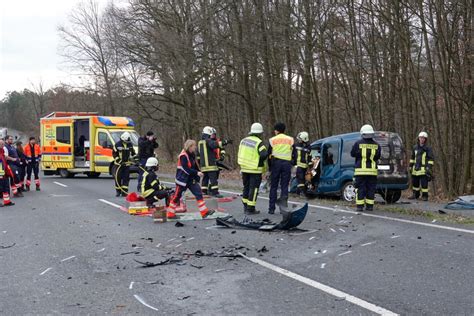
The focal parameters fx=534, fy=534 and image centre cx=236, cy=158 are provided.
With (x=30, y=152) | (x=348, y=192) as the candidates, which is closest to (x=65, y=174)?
(x=30, y=152)

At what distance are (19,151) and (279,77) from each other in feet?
38.1

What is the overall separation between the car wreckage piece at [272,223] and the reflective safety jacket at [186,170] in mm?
1157

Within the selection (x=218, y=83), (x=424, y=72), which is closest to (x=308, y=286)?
(x=424, y=72)

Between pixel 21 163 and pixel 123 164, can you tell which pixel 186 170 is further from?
pixel 21 163

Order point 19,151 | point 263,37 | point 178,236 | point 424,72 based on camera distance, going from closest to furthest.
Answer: point 178,236
point 19,151
point 424,72
point 263,37

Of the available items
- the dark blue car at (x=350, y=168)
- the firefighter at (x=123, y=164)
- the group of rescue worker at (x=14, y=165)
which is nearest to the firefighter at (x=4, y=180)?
the group of rescue worker at (x=14, y=165)

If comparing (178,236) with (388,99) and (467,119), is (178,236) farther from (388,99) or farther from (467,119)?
(388,99)

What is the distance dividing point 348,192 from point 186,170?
4548 mm

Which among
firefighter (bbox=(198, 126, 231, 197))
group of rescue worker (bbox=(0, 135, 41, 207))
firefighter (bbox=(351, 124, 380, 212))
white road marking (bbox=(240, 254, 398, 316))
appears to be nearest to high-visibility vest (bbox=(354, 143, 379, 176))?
firefighter (bbox=(351, 124, 380, 212))

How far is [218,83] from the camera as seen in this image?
95.9 ft

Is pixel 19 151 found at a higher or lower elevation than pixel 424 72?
lower

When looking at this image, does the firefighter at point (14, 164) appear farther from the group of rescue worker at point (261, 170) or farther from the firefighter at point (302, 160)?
the firefighter at point (302, 160)

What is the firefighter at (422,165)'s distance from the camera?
14.1 meters

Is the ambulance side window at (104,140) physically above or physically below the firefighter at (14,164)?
above
